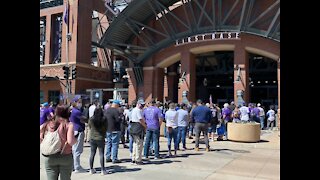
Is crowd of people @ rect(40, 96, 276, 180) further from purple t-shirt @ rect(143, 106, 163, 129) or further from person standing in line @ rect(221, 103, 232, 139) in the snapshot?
person standing in line @ rect(221, 103, 232, 139)

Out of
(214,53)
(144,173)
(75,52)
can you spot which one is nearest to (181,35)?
(214,53)

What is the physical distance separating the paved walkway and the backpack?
9.05 ft

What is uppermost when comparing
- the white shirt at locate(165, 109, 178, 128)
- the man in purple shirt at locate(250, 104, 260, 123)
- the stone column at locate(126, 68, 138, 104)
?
the stone column at locate(126, 68, 138, 104)

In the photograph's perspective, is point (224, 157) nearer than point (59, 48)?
Yes

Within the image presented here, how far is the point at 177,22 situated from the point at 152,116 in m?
17.8

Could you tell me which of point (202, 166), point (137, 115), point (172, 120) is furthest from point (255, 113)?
point (137, 115)

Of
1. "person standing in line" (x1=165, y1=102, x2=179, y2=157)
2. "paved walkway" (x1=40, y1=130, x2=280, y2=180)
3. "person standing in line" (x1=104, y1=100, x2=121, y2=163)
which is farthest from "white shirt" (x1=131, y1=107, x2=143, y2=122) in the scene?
"person standing in line" (x1=165, y1=102, x2=179, y2=157)

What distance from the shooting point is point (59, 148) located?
4.85m

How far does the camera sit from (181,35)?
83.3ft

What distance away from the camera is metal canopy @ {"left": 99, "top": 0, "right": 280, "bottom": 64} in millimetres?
22906

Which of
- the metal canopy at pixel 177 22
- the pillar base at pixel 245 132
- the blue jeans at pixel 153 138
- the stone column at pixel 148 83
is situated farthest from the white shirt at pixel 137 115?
the stone column at pixel 148 83

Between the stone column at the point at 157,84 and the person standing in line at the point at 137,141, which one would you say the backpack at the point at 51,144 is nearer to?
the person standing in line at the point at 137,141
